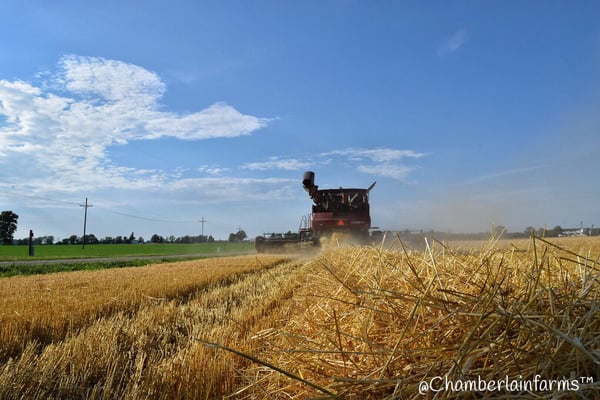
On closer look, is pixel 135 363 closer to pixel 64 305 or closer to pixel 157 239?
pixel 64 305

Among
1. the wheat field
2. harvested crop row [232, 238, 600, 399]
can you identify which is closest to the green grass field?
the wheat field

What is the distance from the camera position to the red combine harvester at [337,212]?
55.3ft

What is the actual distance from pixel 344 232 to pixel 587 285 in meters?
15.1

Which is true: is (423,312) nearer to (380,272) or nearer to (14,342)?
(380,272)

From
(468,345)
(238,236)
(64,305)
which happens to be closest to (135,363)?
(468,345)

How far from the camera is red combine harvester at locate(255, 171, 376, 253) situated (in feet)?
55.3

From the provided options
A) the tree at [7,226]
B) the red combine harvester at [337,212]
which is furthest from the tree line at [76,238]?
the red combine harvester at [337,212]

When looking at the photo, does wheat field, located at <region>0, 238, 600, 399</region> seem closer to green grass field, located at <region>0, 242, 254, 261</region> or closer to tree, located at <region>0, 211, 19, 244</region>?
green grass field, located at <region>0, 242, 254, 261</region>

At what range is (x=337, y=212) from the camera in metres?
17.7

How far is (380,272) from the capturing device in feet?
8.07

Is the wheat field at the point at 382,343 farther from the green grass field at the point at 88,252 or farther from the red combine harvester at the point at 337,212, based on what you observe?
the green grass field at the point at 88,252

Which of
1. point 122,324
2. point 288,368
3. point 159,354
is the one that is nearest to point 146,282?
point 122,324

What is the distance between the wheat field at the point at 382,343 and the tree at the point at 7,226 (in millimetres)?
113993

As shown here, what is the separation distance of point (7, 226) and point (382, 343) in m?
121
